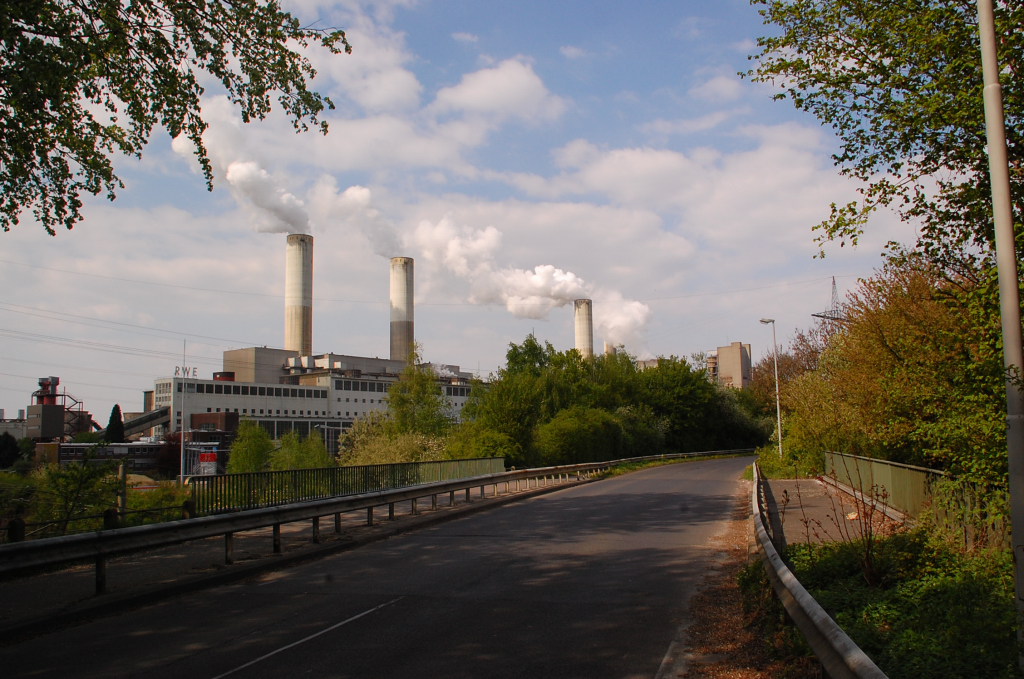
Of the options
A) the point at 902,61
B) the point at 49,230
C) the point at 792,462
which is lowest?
the point at 792,462

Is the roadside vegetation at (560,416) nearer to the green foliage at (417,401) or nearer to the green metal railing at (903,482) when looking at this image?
the green foliage at (417,401)

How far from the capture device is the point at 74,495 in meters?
13.8

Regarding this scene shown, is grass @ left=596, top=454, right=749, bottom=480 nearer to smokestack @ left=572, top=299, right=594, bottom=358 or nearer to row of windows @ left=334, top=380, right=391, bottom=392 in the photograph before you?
smokestack @ left=572, top=299, right=594, bottom=358

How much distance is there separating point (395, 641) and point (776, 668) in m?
3.37

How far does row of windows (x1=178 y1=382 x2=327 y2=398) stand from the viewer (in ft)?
307

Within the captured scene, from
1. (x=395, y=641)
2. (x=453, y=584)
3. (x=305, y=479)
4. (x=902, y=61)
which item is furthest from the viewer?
(x=305, y=479)

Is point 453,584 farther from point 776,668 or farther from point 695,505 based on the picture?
point 695,505

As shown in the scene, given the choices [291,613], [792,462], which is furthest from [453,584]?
[792,462]

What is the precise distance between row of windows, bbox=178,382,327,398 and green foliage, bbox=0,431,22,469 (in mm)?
24555

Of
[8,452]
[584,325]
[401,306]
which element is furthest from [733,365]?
→ [8,452]

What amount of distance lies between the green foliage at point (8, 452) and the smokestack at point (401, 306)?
40391mm

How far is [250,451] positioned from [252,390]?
31009 mm

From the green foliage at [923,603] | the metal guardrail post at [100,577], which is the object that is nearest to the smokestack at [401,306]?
the metal guardrail post at [100,577]

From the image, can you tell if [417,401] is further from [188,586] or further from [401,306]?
[188,586]
